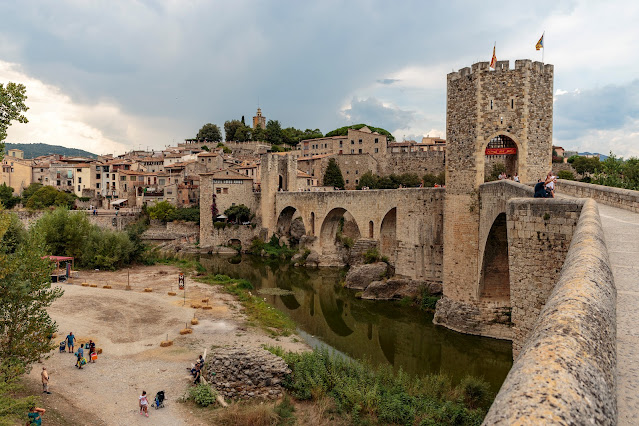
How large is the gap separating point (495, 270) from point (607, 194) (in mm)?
7647

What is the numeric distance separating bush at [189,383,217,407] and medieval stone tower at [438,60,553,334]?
11156mm

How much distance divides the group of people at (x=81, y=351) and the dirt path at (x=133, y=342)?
20 centimetres

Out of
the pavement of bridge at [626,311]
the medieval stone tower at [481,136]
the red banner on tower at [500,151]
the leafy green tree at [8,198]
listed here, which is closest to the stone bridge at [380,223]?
the medieval stone tower at [481,136]

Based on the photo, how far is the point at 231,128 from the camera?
317ft

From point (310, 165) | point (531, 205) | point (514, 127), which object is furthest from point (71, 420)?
point (310, 165)

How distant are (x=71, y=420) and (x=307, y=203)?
29.1 meters

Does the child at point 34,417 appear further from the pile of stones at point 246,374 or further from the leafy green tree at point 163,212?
the leafy green tree at point 163,212

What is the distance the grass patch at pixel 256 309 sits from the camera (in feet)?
65.8

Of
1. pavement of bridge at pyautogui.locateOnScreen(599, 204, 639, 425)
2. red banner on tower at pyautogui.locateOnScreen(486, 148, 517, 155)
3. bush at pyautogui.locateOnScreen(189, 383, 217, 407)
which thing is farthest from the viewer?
red banner on tower at pyautogui.locateOnScreen(486, 148, 517, 155)

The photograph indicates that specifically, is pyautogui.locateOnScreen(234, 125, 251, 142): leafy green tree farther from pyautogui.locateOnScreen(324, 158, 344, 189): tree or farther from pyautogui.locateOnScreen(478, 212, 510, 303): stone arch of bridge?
pyautogui.locateOnScreen(478, 212, 510, 303): stone arch of bridge

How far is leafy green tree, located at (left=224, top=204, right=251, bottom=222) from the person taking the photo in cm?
4675

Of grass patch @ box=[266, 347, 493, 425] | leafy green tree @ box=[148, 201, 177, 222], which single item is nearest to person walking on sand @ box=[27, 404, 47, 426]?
grass patch @ box=[266, 347, 493, 425]

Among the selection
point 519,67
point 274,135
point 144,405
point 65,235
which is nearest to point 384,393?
point 144,405

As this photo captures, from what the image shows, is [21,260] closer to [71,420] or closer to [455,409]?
[71,420]
